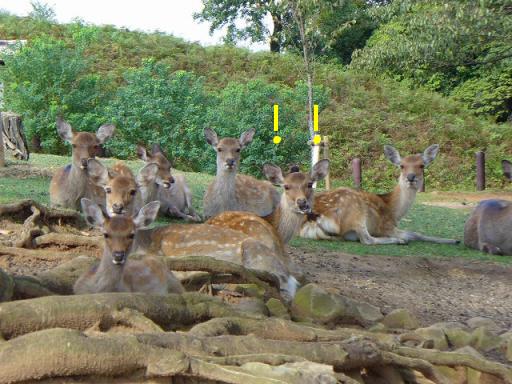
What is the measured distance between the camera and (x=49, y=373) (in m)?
4.05

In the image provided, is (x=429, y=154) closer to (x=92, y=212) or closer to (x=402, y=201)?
(x=402, y=201)

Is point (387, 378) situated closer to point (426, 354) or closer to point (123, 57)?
point (426, 354)

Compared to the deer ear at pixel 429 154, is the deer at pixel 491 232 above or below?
below

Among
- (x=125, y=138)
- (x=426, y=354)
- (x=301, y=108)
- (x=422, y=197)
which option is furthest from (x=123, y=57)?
(x=426, y=354)

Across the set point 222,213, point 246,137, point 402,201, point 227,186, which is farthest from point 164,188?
point 402,201

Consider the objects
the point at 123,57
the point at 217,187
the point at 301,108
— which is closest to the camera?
the point at 217,187

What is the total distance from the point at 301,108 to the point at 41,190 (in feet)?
56.2

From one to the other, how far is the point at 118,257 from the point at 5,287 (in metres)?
0.98

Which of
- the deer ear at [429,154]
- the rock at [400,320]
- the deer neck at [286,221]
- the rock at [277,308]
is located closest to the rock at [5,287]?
the rock at [277,308]

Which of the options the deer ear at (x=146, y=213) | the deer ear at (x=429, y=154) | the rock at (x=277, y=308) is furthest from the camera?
the deer ear at (x=429, y=154)

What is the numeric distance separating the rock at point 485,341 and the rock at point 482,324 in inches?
22.1

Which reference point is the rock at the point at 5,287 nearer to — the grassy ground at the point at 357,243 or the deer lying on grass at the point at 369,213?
the grassy ground at the point at 357,243

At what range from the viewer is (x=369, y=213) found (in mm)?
11945

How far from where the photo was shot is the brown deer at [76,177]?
10.7 m
